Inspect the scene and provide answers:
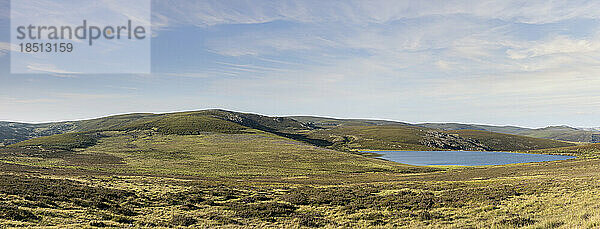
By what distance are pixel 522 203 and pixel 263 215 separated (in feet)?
72.1

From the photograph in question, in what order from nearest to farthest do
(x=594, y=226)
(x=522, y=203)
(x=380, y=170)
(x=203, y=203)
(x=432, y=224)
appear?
(x=594, y=226) < (x=432, y=224) < (x=522, y=203) < (x=203, y=203) < (x=380, y=170)

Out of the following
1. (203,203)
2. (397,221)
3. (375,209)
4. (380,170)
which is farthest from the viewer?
(380,170)

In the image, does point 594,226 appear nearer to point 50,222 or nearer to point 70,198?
point 50,222

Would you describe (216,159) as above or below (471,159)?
above

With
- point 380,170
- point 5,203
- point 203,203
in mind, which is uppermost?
point 5,203

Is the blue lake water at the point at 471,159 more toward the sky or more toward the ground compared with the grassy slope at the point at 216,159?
more toward the ground

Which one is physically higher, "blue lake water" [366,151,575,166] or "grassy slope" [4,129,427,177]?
"grassy slope" [4,129,427,177]

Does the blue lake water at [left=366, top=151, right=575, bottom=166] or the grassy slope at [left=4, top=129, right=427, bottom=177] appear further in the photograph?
the blue lake water at [left=366, top=151, right=575, bottom=166]

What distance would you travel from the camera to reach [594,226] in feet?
47.2

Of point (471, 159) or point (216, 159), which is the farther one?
point (471, 159)

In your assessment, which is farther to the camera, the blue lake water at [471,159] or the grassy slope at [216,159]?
the blue lake water at [471,159]

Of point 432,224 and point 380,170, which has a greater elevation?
point 432,224

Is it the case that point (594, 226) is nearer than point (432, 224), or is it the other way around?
point (594, 226)

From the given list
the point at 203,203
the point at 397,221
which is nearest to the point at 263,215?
the point at 203,203
